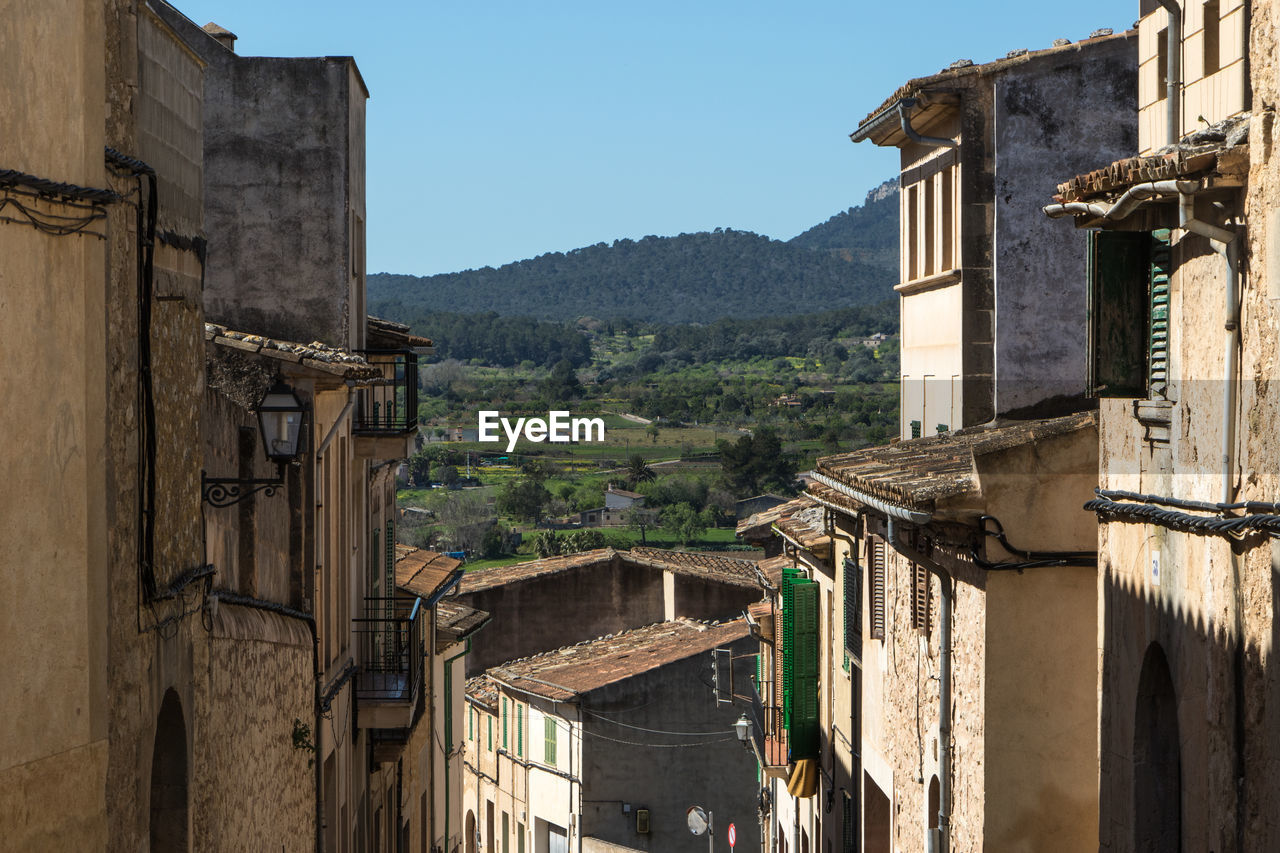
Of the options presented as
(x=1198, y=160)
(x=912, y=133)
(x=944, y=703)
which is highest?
(x=912, y=133)

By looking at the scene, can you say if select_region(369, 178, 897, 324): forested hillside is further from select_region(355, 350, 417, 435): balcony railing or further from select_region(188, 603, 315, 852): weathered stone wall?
select_region(188, 603, 315, 852): weathered stone wall

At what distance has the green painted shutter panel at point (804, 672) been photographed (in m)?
20.9

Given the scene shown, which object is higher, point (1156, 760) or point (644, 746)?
point (1156, 760)

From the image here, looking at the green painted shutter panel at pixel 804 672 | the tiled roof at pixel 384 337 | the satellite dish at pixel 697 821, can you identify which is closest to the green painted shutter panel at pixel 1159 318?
the green painted shutter panel at pixel 804 672

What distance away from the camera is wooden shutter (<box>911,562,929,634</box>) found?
47.2 ft

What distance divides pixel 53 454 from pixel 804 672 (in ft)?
50.9

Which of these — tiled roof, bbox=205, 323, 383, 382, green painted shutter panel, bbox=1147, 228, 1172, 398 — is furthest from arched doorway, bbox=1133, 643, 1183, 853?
tiled roof, bbox=205, 323, 383, 382

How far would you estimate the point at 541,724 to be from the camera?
33750 mm

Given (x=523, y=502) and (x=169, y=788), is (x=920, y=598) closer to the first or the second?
(x=169, y=788)

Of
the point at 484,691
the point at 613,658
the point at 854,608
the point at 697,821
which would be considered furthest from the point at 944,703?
the point at 484,691

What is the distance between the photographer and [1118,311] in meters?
9.51

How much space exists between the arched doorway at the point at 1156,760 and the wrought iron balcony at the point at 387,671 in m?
10.1

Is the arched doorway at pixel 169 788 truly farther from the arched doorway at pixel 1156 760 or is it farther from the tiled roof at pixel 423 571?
the tiled roof at pixel 423 571

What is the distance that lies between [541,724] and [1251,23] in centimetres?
2730
